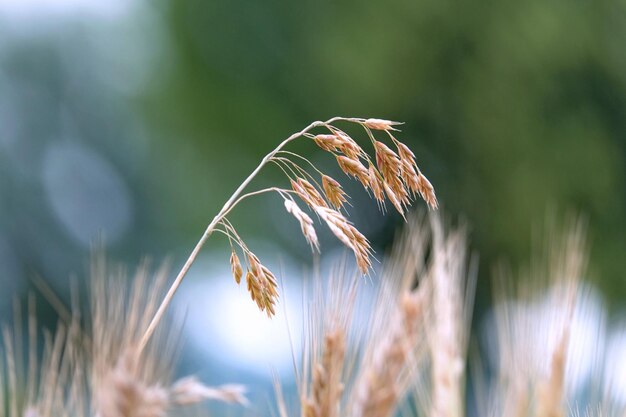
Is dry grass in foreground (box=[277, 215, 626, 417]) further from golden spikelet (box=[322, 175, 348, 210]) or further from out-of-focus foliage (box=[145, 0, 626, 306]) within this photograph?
out-of-focus foliage (box=[145, 0, 626, 306])

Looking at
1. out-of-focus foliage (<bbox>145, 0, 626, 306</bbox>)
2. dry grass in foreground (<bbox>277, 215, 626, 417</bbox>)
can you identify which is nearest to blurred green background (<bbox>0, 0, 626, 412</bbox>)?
out-of-focus foliage (<bbox>145, 0, 626, 306</bbox>)

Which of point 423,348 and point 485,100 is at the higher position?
point 485,100

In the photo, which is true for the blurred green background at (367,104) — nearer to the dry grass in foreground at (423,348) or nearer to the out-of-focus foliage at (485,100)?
the out-of-focus foliage at (485,100)

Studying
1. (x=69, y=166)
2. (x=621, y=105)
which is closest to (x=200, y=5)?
(x=69, y=166)

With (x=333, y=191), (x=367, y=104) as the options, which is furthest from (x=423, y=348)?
(x=367, y=104)

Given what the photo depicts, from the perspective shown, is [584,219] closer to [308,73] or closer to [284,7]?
[308,73]

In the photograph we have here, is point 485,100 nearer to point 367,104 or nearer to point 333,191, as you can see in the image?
point 367,104

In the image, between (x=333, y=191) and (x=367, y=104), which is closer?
(x=333, y=191)

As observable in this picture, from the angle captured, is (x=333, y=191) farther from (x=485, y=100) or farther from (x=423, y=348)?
(x=485, y=100)
